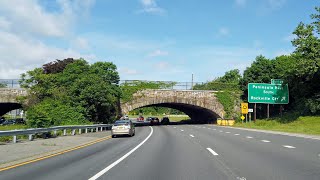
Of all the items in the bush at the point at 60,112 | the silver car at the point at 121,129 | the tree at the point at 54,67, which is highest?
the tree at the point at 54,67

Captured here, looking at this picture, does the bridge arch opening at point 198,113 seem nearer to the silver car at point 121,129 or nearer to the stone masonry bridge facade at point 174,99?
the stone masonry bridge facade at point 174,99

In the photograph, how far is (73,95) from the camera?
45000 millimetres

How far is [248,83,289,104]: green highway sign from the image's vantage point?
52.2 meters

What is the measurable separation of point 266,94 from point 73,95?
26.2m

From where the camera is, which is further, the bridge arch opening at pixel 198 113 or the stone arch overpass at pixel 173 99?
the bridge arch opening at pixel 198 113

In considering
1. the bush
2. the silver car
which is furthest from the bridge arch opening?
the silver car

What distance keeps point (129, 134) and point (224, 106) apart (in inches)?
1488

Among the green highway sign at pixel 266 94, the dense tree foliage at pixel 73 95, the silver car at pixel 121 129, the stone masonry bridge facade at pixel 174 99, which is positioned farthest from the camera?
the stone masonry bridge facade at pixel 174 99

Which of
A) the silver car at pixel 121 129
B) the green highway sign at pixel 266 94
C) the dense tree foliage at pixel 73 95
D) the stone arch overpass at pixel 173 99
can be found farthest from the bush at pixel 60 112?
the green highway sign at pixel 266 94

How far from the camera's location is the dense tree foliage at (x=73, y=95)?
4103 centimetres

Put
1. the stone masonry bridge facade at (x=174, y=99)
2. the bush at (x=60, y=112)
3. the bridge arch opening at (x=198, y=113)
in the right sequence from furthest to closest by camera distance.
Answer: the bridge arch opening at (x=198, y=113) → the stone masonry bridge facade at (x=174, y=99) → the bush at (x=60, y=112)

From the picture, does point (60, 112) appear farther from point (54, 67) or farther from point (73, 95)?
point (54, 67)

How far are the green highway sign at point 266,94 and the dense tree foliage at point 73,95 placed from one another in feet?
64.3

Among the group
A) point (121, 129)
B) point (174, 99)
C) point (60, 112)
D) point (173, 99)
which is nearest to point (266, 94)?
point (174, 99)
